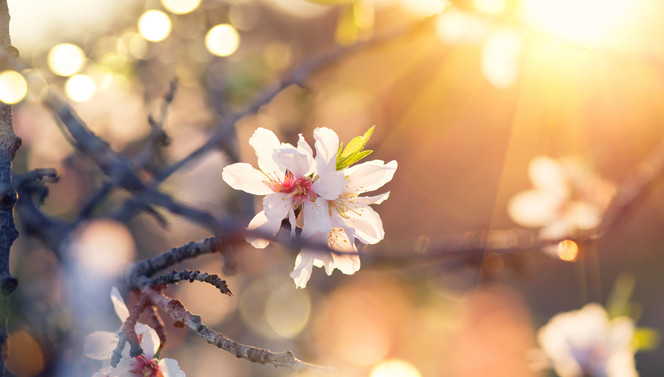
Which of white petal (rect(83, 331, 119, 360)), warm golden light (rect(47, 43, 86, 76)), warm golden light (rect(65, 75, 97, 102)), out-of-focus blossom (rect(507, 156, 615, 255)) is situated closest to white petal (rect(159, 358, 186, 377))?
white petal (rect(83, 331, 119, 360))

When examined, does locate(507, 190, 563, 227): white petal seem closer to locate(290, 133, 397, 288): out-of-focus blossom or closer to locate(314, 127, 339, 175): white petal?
locate(290, 133, 397, 288): out-of-focus blossom

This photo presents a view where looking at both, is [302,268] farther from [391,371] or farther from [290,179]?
[391,371]

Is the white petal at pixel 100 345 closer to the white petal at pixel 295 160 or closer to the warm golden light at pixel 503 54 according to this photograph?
the white petal at pixel 295 160

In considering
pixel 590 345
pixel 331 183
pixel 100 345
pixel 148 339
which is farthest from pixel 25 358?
pixel 590 345

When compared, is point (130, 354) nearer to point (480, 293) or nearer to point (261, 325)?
point (261, 325)

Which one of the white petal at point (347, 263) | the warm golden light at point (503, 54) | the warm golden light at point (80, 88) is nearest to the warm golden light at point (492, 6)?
the warm golden light at point (503, 54)

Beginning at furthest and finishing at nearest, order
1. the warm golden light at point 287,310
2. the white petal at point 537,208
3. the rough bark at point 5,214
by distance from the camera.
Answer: the warm golden light at point 287,310 < the white petal at point 537,208 < the rough bark at point 5,214
